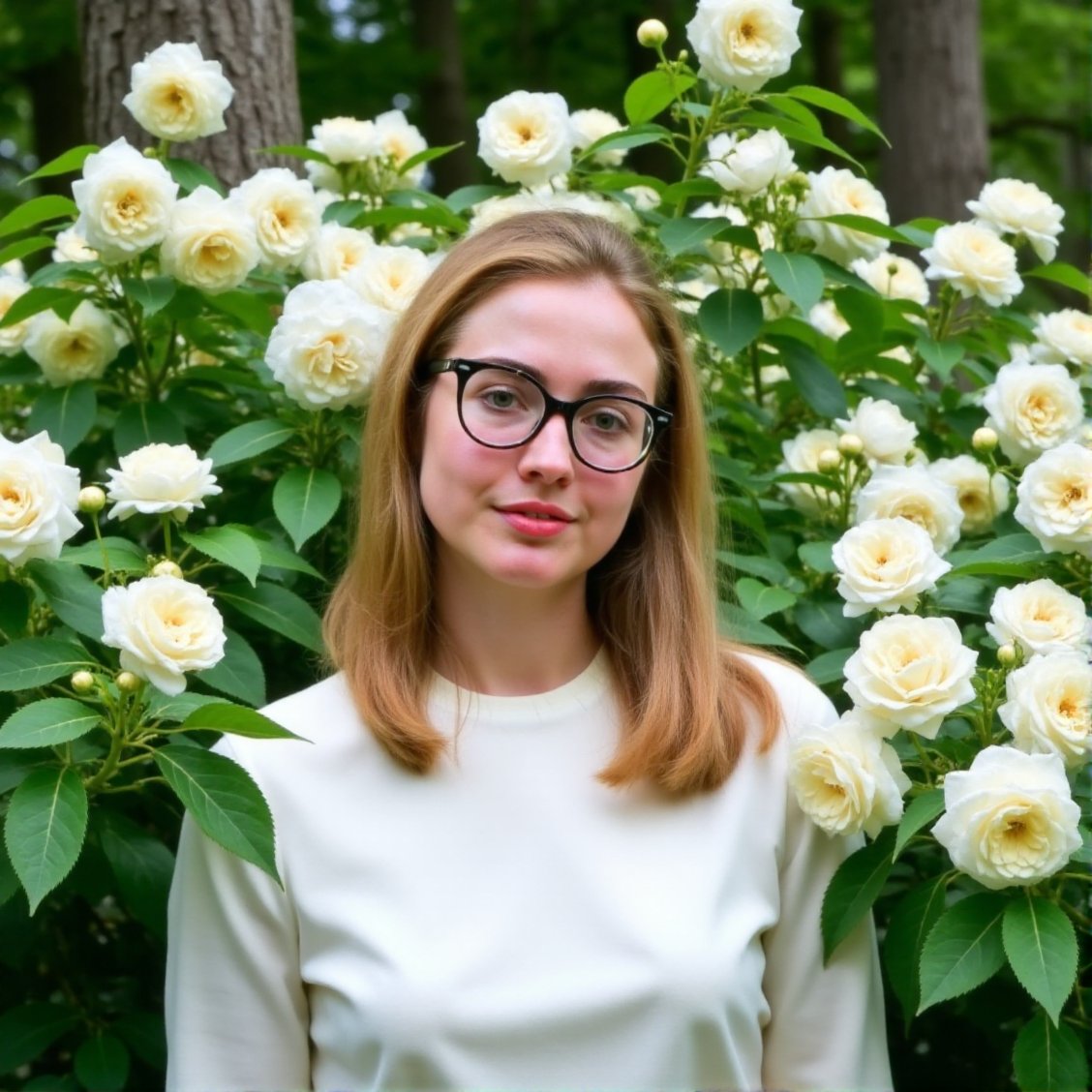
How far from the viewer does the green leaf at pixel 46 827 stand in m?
1.93

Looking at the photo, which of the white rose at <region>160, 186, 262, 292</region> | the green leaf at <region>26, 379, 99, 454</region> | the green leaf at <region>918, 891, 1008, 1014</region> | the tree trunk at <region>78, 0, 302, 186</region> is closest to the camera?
the green leaf at <region>918, 891, 1008, 1014</region>

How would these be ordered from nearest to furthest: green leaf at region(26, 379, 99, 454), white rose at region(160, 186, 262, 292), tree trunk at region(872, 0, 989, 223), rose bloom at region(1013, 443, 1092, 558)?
rose bloom at region(1013, 443, 1092, 558) → white rose at region(160, 186, 262, 292) → green leaf at region(26, 379, 99, 454) → tree trunk at region(872, 0, 989, 223)

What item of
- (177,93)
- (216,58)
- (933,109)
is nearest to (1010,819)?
(177,93)

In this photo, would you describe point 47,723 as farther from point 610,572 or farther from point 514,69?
→ point 514,69

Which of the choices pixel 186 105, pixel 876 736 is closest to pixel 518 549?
pixel 876 736

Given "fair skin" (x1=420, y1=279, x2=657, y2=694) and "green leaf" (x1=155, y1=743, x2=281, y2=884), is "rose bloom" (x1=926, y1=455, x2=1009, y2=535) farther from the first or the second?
"green leaf" (x1=155, y1=743, x2=281, y2=884)

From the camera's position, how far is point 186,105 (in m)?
2.83

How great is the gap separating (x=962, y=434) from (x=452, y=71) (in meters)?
5.60

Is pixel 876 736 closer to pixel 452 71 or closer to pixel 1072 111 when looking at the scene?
pixel 452 71

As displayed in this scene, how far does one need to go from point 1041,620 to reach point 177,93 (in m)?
1.71

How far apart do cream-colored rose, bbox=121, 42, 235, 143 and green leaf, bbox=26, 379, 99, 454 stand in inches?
18.9

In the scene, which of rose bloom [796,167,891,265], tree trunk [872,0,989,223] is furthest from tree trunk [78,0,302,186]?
tree trunk [872,0,989,223]

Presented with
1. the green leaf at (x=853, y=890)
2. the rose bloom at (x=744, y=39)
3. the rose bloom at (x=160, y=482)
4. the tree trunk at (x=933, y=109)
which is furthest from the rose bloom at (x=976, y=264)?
the tree trunk at (x=933, y=109)

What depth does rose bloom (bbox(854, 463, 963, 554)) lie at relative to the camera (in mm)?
2549
